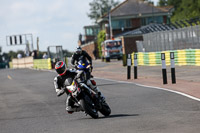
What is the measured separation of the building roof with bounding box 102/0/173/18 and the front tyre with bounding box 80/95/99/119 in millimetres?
74088

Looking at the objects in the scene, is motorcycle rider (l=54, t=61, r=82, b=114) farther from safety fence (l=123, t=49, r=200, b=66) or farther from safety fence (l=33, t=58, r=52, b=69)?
safety fence (l=33, t=58, r=52, b=69)

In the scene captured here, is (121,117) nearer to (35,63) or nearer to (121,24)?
(35,63)

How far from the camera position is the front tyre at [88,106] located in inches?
379

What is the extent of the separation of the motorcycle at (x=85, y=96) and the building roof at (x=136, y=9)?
7387cm

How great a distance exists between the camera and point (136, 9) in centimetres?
8481

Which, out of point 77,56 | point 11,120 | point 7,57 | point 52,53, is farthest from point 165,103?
point 7,57

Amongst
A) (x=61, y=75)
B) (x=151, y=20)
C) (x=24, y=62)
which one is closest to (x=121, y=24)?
(x=151, y=20)

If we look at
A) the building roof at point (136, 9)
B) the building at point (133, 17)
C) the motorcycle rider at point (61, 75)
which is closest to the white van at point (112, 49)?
the building at point (133, 17)

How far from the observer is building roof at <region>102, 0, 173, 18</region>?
83938mm

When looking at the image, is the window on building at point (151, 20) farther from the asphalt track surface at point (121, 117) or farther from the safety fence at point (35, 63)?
Result: the asphalt track surface at point (121, 117)

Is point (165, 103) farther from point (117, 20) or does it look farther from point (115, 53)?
point (117, 20)

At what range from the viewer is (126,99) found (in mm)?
13594

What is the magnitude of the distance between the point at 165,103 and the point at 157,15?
73.9 metres

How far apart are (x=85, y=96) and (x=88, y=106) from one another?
21cm
